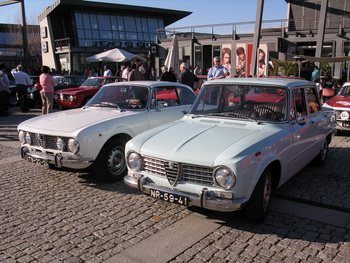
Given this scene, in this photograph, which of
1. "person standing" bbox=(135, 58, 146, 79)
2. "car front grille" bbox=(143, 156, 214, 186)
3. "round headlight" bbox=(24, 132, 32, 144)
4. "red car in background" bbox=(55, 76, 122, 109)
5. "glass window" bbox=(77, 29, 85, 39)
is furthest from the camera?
"glass window" bbox=(77, 29, 85, 39)

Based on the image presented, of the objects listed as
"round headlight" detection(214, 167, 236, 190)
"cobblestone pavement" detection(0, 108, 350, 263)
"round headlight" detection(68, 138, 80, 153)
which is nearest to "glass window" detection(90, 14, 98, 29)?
"cobblestone pavement" detection(0, 108, 350, 263)

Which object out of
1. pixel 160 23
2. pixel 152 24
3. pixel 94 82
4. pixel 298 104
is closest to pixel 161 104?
pixel 298 104

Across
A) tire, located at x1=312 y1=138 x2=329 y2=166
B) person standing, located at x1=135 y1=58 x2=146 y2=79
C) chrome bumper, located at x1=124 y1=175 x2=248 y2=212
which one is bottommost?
tire, located at x1=312 y1=138 x2=329 y2=166

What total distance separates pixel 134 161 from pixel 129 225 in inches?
31.3

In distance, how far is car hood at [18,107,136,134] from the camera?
17.5 ft

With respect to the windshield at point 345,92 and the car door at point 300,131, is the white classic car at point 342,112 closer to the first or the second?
the windshield at point 345,92

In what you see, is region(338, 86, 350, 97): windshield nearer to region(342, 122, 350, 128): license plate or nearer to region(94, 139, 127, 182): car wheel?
region(342, 122, 350, 128): license plate

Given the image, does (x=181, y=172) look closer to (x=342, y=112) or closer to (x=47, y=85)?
(x=342, y=112)

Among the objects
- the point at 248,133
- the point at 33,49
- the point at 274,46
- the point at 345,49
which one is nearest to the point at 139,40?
the point at 33,49

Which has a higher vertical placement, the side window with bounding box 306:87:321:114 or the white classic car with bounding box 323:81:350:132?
the side window with bounding box 306:87:321:114

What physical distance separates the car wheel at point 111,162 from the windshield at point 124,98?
1.00 meters

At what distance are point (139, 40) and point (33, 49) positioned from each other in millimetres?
14602

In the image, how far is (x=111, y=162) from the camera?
18.2 ft

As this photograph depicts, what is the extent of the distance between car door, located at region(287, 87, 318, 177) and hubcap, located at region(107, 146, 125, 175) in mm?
2693
